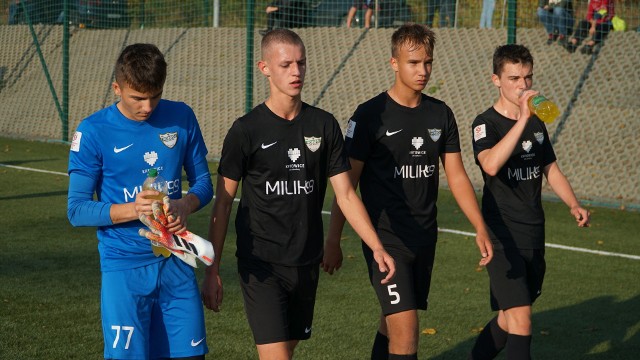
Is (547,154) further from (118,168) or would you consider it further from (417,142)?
(118,168)

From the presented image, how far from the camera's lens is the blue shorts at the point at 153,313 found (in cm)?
449

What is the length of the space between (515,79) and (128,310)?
9.51ft

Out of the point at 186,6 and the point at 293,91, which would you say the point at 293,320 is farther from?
the point at 186,6

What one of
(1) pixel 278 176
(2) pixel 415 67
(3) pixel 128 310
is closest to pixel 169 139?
(1) pixel 278 176

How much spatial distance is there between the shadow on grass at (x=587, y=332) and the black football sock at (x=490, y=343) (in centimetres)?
55

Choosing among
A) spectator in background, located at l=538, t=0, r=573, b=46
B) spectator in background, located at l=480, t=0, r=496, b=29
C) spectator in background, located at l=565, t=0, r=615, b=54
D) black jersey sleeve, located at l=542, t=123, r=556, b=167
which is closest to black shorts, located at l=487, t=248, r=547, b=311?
black jersey sleeve, located at l=542, t=123, r=556, b=167

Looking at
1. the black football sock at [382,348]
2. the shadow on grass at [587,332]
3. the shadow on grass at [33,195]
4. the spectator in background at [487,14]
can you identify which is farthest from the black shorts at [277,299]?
the spectator in background at [487,14]

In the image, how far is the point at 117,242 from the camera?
4.56 meters

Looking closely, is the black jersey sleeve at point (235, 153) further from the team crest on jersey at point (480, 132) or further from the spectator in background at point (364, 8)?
the spectator in background at point (364, 8)

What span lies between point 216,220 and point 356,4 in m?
17.0

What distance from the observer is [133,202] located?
441cm

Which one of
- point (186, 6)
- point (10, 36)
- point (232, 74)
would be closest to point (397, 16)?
point (232, 74)

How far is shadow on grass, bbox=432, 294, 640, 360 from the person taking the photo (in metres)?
6.85

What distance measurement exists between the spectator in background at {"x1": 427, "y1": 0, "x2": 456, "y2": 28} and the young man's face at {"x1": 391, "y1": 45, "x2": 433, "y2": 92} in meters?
14.2
